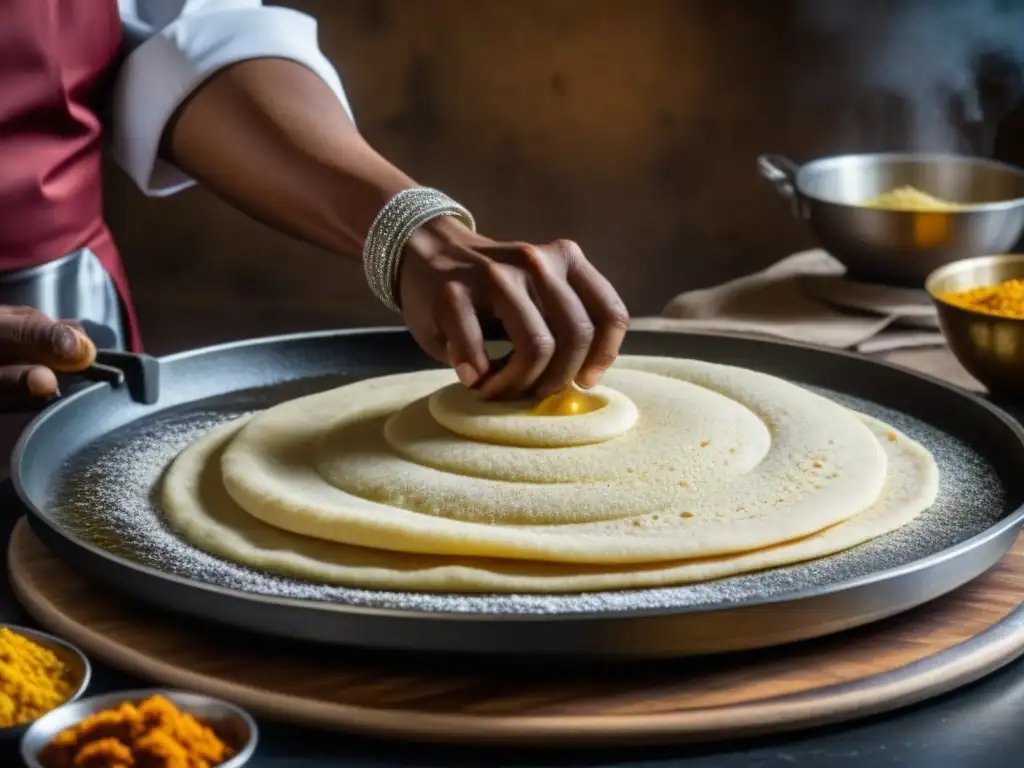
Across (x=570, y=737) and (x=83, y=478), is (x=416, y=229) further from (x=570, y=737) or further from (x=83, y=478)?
(x=570, y=737)

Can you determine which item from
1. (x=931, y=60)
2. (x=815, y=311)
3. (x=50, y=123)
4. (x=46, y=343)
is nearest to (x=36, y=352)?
(x=46, y=343)

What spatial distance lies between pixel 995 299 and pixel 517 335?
2.62 feet

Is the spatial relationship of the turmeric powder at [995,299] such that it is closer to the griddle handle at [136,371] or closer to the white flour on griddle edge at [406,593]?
the white flour on griddle edge at [406,593]

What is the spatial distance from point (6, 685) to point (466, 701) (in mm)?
277

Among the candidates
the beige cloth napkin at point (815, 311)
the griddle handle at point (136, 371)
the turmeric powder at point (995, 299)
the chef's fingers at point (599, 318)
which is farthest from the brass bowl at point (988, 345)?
the griddle handle at point (136, 371)

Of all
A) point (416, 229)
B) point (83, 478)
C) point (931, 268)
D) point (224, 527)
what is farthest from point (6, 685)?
point (931, 268)

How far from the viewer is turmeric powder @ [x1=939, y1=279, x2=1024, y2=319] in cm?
168

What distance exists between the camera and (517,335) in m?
1.18

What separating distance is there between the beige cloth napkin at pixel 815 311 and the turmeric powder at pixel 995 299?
156 mm

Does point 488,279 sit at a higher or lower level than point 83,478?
higher

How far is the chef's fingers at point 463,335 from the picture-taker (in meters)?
1.21

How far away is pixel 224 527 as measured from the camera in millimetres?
1107

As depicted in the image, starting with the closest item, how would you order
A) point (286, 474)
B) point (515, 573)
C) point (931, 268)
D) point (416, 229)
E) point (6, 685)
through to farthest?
point (6, 685) < point (515, 573) < point (286, 474) < point (416, 229) < point (931, 268)

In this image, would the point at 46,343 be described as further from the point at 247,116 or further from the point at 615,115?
the point at 615,115
